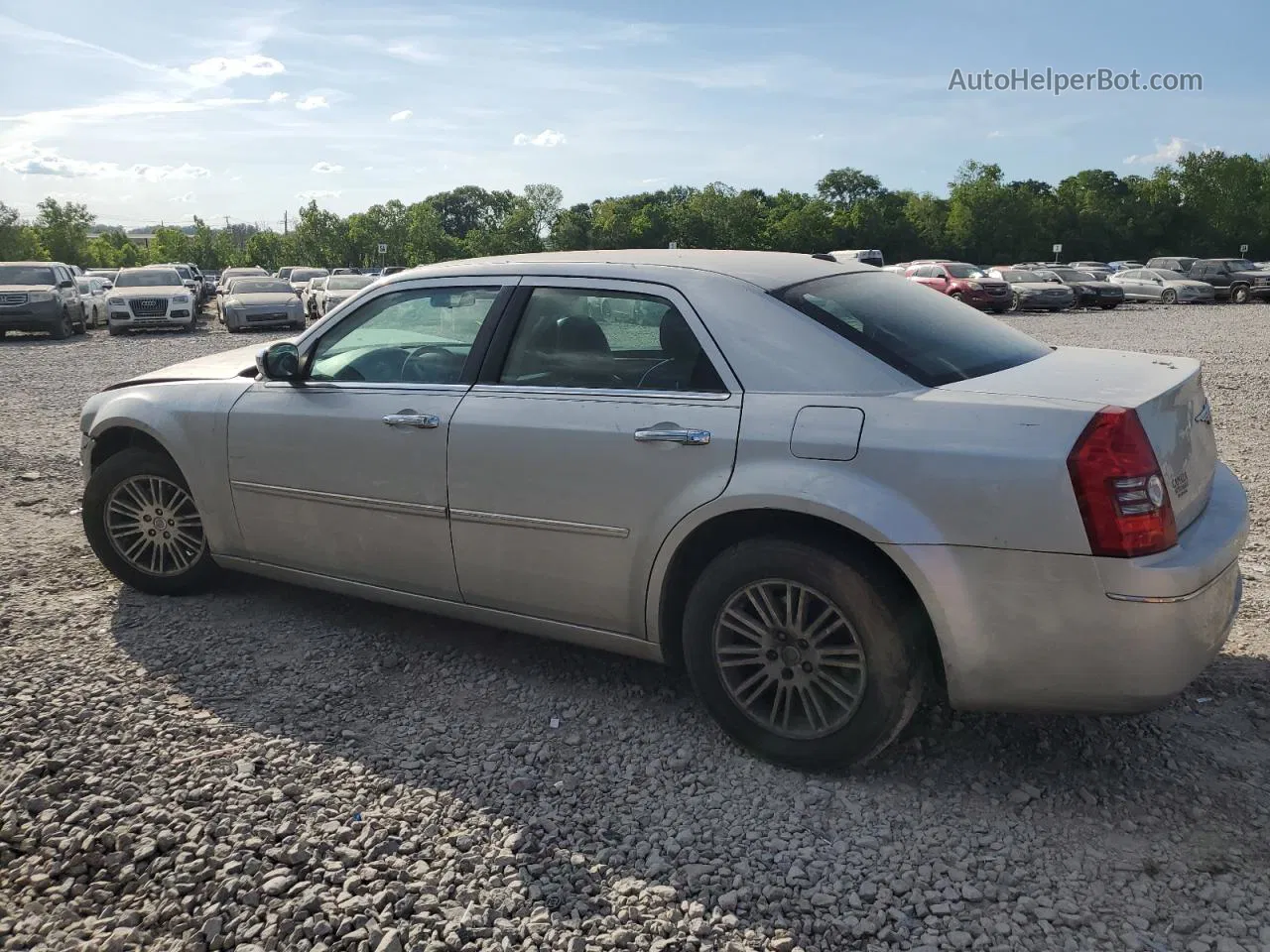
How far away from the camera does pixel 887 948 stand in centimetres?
248

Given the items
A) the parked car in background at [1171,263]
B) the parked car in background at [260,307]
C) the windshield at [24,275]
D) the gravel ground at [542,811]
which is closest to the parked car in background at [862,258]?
the gravel ground at [542,811]

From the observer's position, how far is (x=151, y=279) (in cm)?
2534

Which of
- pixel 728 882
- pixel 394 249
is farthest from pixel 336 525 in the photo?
pixel 394 249

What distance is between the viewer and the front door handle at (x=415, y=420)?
386cm

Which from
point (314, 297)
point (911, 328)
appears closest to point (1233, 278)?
point (314, 297)

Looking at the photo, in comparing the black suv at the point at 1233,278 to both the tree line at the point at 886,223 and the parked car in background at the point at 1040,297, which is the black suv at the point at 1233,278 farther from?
the tree line at the point at 886,223

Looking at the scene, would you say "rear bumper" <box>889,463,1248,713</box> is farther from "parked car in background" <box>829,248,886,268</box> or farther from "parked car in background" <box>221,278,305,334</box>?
"parked car in background" <box>221,278,305,334</box>

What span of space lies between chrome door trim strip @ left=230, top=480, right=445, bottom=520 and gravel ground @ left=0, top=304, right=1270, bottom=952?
64 cm

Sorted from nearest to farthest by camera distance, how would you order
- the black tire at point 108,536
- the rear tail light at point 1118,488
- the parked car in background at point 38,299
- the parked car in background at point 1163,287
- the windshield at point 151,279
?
the rear tail light at point 1118,488 → the black tire at point 108,536 → the parked car in background at point 38,299 → the windshield at point 151,279 → the parked car in background at point 1163,287

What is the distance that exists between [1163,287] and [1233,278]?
8.15 feet

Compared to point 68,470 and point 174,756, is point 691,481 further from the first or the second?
point 68,470

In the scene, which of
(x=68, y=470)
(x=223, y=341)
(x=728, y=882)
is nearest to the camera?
(x=728, y=882)

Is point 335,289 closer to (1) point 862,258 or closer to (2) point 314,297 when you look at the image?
(2) point 314,297

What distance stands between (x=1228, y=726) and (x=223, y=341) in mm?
21528
